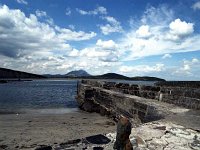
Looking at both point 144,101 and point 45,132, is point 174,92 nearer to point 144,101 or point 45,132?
point 144,101

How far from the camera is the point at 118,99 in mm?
10445

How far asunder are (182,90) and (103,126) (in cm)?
428

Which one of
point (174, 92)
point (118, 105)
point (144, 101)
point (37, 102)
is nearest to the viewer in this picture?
point (174, 92)

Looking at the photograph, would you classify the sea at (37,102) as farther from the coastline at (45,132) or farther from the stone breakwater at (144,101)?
the coastline at (45,132)

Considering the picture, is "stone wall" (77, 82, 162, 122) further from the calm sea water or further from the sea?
the calm sea water

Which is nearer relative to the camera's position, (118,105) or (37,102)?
(118,105)

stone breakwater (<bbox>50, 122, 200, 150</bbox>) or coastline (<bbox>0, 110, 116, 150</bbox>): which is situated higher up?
stone breakwater (<bbox>50, 122, 200, 150</bbox>)

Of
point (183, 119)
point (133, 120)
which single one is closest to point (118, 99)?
point (133, 120)

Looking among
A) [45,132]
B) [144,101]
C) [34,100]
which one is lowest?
[34,100]

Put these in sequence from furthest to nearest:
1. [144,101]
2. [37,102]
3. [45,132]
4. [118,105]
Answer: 1. [37,102]
2. [118,105]
3. [45,132]
4. [144,101]

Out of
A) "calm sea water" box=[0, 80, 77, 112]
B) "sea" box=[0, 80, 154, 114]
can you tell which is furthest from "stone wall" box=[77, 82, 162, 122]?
"calm sea water" box=[0, 80, 77, 112]

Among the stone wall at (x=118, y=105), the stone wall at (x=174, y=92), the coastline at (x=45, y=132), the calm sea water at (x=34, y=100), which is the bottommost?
the calm sea water at (x=34, y=100)

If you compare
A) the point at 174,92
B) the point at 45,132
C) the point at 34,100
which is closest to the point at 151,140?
the point at 174,92

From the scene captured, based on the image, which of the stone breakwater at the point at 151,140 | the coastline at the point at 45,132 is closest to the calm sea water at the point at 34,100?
the coastline at the point at 45,132
